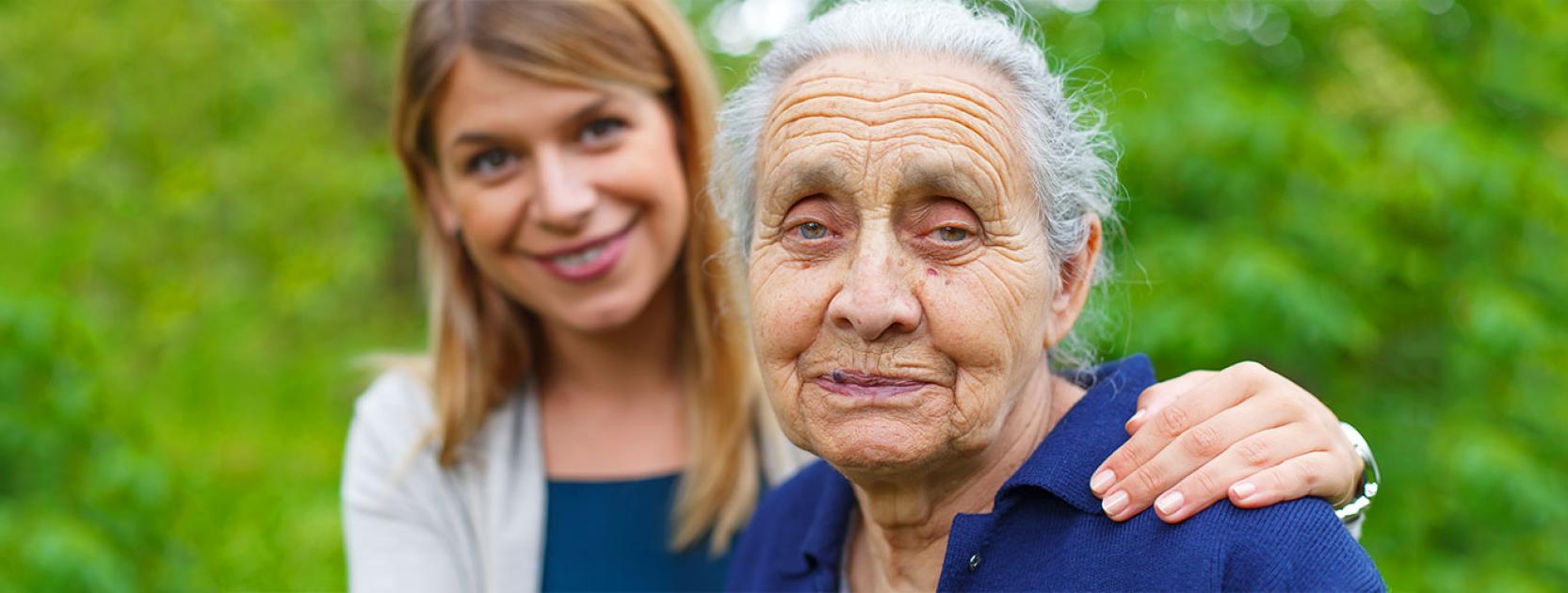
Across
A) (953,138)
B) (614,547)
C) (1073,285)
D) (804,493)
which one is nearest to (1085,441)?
(1073,285)

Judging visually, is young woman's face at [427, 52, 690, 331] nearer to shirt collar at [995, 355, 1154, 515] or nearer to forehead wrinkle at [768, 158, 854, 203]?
forehead wrinkle at [768, 158, 854, 203]

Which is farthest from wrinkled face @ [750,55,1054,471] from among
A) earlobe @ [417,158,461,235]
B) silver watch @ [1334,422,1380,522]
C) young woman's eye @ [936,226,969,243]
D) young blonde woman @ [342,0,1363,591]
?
earlobe @ [417,158,461,235]

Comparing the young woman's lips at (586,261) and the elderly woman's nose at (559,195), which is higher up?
the elderly woman's nose at (559,195)

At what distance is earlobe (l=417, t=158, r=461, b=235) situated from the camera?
9.36 feet

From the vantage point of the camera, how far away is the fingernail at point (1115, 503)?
1.57 m

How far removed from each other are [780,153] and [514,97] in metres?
1.03

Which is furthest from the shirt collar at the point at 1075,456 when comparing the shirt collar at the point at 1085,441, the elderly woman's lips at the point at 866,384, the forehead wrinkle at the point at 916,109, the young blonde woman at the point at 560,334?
the young blonde woman at the point at 560,334

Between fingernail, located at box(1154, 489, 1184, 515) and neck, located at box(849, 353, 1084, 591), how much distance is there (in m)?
0.27

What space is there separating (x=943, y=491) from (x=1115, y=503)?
11.7 inches

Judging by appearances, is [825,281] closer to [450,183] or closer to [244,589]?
[450,183]

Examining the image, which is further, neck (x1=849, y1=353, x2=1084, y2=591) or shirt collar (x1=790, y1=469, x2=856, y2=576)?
shirt collar (x1=790, y1=469, x2=856, y2=576)

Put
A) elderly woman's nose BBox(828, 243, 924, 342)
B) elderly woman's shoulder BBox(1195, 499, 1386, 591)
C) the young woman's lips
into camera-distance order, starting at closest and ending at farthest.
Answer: elderly woman's shoulder BBox(1195, 499, 1386, 591) < elderly woman's nose BBox(828, 243, 924, 342) < the young woman's lips

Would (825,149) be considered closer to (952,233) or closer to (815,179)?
(815,179)

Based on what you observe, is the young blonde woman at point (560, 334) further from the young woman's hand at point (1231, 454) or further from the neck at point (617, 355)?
the young woman's hand at point (1231, 454)
